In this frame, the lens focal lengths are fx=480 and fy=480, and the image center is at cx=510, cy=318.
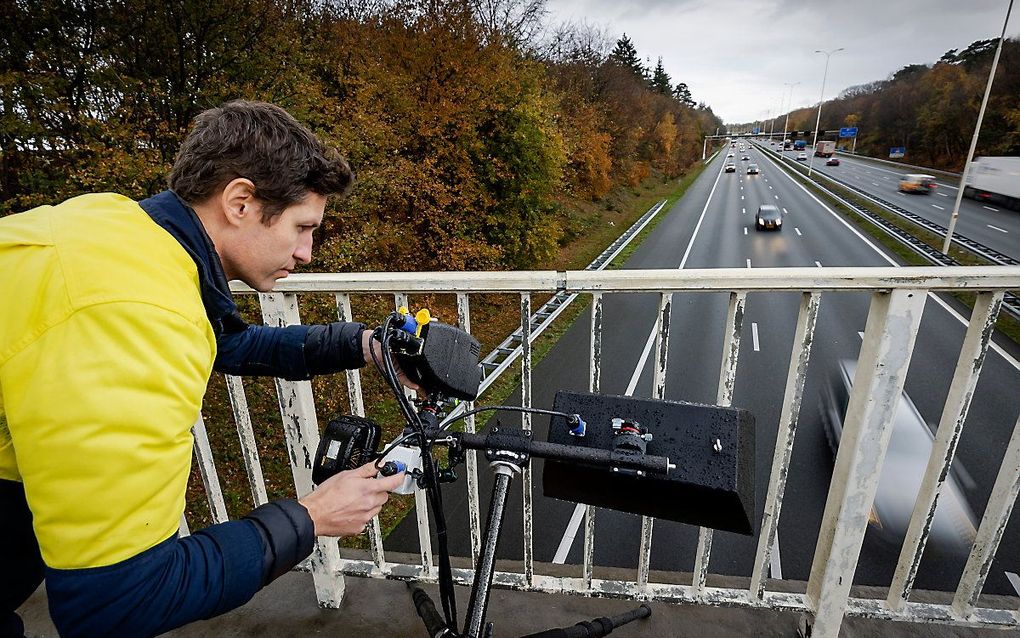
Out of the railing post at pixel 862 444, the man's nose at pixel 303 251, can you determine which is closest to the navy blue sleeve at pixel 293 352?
the man's nose at pixel 303 251

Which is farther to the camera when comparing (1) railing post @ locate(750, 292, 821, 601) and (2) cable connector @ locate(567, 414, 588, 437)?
(1) railing post @ locate(750, 292, 821, 601)

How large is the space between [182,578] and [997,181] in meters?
41.2

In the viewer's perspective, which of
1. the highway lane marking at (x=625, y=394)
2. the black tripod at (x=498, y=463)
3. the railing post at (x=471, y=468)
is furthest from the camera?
the highway lane marking at (x=625, y=394)

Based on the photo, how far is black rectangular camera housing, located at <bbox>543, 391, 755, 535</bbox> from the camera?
131cm

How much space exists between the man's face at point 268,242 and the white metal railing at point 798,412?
508 millimetres

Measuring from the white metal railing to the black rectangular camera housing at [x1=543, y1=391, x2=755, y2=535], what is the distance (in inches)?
10.9

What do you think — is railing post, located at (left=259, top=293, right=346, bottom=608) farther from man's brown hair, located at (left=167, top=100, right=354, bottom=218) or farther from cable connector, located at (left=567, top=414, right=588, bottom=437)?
cable connector, located at (left=567, top=414, right=588, bottom=437)

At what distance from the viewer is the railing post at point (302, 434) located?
1891 mm

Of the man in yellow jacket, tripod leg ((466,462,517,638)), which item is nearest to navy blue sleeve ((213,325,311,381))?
the man in yellow jacket

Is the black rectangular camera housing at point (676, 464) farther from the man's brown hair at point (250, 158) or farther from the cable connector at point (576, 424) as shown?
the man's brown hair at point (250, 158)

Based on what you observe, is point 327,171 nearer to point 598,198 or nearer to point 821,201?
point 598,198

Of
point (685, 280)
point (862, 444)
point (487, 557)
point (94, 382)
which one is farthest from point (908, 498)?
point (94, 382)

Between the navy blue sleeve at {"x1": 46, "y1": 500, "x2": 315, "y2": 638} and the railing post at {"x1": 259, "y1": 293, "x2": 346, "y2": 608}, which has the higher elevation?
the navy blue sleeve at {"x1": 46, "y1": 500, "x2": 315, "y2": 638}

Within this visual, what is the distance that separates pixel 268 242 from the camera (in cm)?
124
